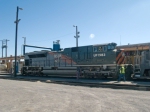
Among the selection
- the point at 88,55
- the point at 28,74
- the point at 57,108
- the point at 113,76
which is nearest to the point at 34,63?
the point at 28,74

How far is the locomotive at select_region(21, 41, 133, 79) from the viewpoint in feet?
59.1

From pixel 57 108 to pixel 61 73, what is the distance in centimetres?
1543

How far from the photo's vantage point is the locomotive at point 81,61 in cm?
1800

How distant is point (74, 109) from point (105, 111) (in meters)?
0.95

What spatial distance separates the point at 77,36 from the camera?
35.3m

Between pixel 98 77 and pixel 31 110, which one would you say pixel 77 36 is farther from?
pixel 31 110

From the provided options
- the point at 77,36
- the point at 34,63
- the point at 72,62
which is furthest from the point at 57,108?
the point at 77,36

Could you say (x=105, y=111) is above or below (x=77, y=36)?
below

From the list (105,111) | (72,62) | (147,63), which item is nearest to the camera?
(105,111)

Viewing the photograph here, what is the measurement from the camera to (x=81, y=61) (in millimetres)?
20094

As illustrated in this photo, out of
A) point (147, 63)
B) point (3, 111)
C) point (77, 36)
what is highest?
point (77, 36)

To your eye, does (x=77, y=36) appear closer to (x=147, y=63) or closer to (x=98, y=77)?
(x=98, y=77)

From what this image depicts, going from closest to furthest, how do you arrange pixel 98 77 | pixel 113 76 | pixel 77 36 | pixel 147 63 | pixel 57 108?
pixel 57 108 < pixel 147 63 < pixel 113 76 < pixel 98 77 < pixel 77 36

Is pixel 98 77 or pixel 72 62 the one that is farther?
pixel 72 62
